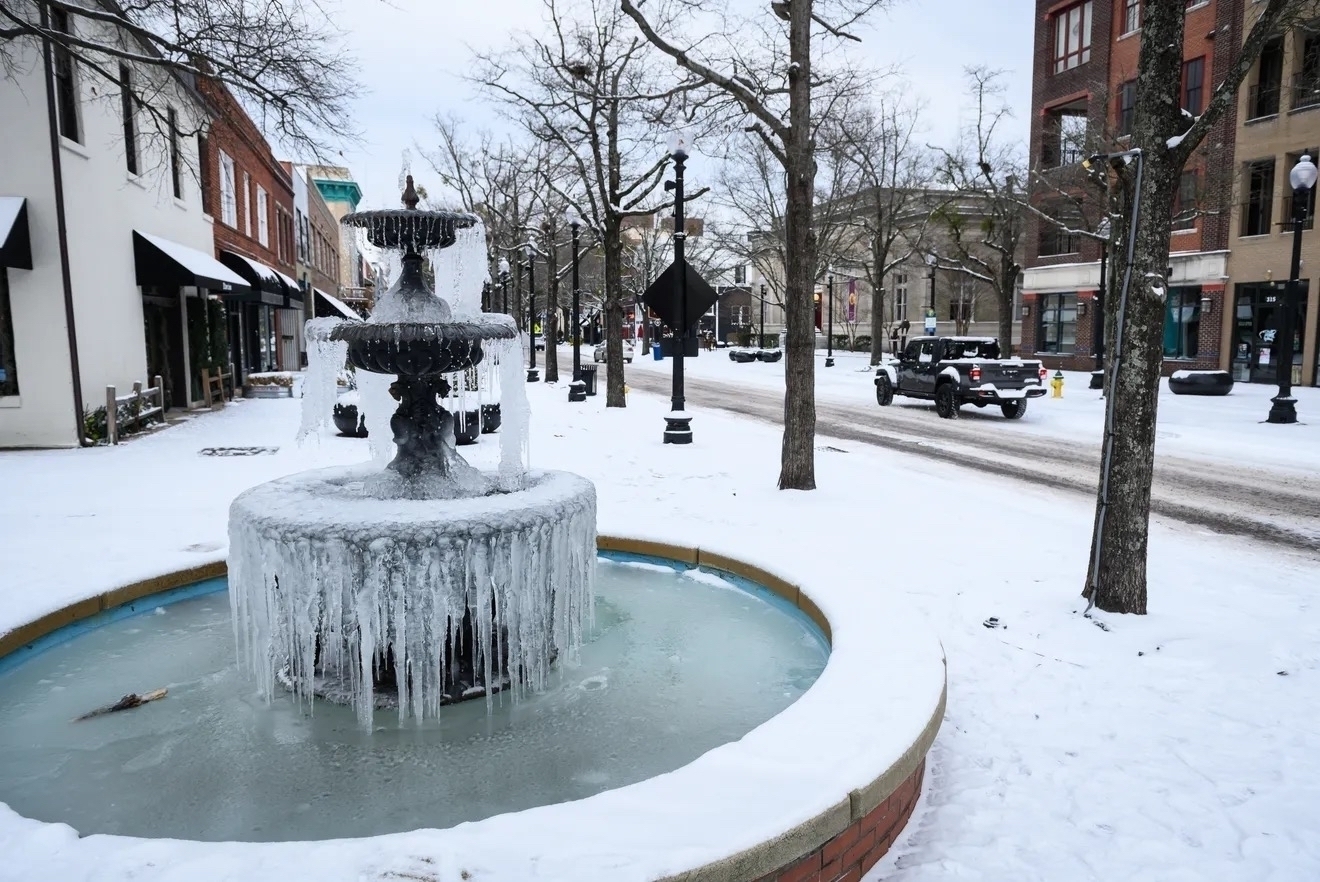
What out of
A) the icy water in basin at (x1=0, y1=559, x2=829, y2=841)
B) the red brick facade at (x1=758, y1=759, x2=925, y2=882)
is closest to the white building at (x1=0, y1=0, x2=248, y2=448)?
the icy water in basin at (x1=0, y1=559, x2=829, y2=841)

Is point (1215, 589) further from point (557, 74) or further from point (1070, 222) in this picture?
point (1070, 222)

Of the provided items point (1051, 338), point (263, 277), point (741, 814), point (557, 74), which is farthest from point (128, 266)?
point (1051, 338)

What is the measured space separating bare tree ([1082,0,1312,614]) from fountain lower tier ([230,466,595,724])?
356 centimetres

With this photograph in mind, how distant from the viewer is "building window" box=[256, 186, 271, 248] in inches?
1118

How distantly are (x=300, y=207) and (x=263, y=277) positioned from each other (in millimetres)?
15209

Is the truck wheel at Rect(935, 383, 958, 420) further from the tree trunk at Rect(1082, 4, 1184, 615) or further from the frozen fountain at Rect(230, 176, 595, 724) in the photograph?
the frozen fountain at Rect(230, 176, 595, 724)

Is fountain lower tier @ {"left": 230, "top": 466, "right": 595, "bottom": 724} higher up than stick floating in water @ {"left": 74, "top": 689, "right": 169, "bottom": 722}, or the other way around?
fountain lower tier @ {"left": 230, "top": 466, "right": 595, "bottom": 724}

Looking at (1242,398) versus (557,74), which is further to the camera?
(1242,398)

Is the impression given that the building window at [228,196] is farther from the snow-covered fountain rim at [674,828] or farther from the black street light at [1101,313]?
the snow-covered fountain rim at [674,828]

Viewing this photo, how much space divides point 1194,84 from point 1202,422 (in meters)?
18.4

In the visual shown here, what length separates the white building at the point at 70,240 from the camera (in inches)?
509

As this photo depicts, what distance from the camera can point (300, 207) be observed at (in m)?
38.0

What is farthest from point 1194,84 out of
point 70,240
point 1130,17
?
point 70,240

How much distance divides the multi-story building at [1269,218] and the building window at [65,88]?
2974 centimetres
